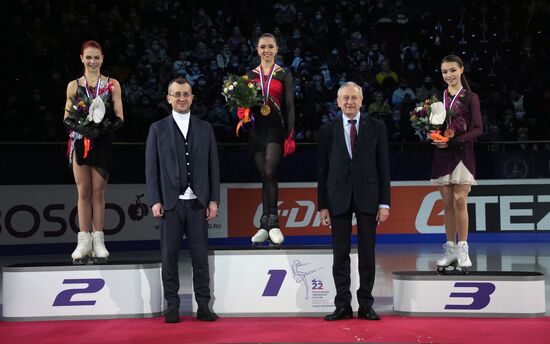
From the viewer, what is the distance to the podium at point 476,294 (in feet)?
26.5

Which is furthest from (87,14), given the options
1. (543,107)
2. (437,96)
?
(437,96)

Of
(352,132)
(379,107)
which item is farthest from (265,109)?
(379,107)

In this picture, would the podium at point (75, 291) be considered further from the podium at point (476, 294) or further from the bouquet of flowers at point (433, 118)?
the bouquet of flowers at point (433, 118)

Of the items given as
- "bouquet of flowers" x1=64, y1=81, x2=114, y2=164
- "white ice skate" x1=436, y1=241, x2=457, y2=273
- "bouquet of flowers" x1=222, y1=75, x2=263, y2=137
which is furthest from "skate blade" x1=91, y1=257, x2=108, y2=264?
"white ice skate" x1=436, y1=241, x2=457, y2=273

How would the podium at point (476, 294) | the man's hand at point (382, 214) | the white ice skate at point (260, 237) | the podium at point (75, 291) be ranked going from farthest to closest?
the white ice skate at point (260, 237) → the podium at point (75, 291) → the podium at point (476, 294) → the man's hand at point (382, 214)

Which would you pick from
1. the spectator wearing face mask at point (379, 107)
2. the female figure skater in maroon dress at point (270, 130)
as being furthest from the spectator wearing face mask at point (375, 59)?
the female figure skater in maroon dress at point (270, 130)

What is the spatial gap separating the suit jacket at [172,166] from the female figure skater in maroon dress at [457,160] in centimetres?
224

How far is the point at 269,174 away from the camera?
8734 mm

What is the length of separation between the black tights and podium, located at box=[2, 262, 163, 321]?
1438 mm

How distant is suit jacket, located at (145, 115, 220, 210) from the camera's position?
8016 millimetres

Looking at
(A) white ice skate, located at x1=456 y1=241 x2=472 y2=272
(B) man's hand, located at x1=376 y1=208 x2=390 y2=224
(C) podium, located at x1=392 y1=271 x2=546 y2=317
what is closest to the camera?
(B) man's hand, located at x1=376 y1=208 x2=390 y2=224

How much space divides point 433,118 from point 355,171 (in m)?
1.06

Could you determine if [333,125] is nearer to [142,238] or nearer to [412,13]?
[142,238]

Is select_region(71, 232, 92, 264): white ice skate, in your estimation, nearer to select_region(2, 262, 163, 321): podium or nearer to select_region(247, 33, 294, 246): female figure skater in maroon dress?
select_region(2, 262, 163, 321): podium
